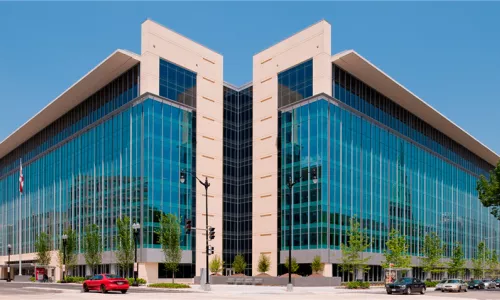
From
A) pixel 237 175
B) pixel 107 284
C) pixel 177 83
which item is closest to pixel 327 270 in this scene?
pixel 237 175

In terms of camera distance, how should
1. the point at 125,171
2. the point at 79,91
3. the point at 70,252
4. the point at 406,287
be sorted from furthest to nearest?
the point at 79,91 → the point at 70,252 → the point at 125,171 → the point at 406,287

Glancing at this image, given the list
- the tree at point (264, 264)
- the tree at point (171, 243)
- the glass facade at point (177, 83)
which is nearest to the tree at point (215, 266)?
the tree at point (264, 264)

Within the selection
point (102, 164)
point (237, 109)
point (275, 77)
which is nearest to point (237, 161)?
point (237, 109)

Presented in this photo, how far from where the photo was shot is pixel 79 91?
78.1m

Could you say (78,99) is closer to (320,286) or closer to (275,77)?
(275,77)

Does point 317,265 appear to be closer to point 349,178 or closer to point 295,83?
point 349,178

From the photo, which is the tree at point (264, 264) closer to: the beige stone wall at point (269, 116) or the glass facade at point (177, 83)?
the beige stone wall at point (269, 116)

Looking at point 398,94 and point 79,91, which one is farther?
point 398,94

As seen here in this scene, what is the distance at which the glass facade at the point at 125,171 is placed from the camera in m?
67.2

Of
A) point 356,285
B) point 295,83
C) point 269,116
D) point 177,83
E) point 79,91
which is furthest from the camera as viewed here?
point 79,91

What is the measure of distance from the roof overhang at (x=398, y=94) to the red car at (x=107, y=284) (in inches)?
1512

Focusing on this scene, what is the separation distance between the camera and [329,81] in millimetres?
68250

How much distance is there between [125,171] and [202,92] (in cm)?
1434

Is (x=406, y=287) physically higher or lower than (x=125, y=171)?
lower
